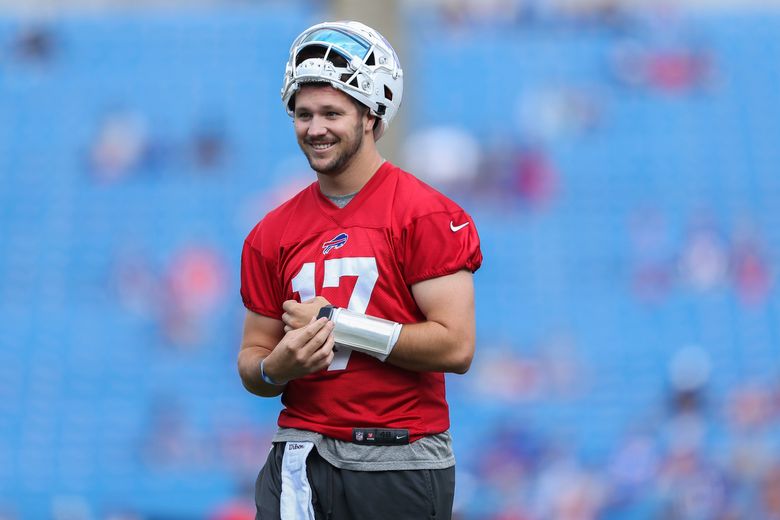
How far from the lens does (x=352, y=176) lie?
2.76 meters

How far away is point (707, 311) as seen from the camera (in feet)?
30.9

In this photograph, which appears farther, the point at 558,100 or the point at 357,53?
the point at 558,100

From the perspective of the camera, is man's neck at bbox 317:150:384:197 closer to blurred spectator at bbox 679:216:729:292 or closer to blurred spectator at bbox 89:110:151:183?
blurred spectator at bbox 679:216:729:292

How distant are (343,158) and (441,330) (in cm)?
49

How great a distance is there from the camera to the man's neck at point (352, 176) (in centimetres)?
276

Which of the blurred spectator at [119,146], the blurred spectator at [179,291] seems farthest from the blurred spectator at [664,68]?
the blurred spectator at [119,146]

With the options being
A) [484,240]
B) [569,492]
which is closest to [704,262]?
[484,240]

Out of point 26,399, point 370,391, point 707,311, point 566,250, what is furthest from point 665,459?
point 370,391

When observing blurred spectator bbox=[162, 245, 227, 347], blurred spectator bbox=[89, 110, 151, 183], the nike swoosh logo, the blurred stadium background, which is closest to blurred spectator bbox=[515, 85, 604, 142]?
the blurred stadium background

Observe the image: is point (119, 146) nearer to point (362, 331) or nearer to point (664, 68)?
point (664, 68)

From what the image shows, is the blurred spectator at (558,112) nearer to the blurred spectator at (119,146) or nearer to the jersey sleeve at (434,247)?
the blurred spectator at (119,146)

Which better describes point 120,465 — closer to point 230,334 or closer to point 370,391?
point 230,334

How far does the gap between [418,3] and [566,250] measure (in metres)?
3.71

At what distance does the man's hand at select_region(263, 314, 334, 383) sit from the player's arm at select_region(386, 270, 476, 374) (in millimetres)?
162
